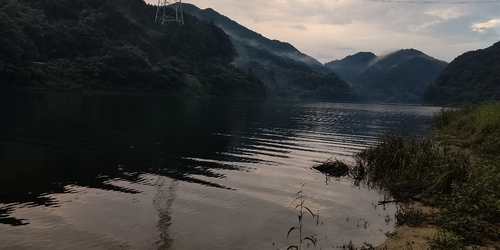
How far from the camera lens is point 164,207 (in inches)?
478

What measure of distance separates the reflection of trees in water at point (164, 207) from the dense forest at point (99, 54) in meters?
73.5

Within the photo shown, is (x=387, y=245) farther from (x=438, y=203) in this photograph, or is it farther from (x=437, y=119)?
(x=437, y=119)

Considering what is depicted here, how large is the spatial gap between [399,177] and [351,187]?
7.63 feet

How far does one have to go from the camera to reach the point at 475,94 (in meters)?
156

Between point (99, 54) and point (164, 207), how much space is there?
115337 mm

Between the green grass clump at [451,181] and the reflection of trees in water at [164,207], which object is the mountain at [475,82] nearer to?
the green grass clump at [451,181]

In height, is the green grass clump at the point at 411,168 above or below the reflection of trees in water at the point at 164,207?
above

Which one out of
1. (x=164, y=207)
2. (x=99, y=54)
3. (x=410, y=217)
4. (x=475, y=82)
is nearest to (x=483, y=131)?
(x=410, y=217)

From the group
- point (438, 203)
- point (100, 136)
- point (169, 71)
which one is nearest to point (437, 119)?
point (438, 203)

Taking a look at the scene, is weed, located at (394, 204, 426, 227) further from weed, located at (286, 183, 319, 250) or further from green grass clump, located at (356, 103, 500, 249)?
weed, located at (286, 183, 319, 250)

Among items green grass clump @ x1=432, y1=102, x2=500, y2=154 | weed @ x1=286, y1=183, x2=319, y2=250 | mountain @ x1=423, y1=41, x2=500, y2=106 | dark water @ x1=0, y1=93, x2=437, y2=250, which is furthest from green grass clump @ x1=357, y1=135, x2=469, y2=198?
mountain @ x1=423, y1=41, x2=500, y2=106

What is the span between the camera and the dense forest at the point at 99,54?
81375mm

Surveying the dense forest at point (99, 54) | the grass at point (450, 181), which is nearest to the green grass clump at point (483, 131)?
the grass at point (450, 181)

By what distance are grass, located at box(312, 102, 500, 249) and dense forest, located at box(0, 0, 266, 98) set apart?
78.7 meters
